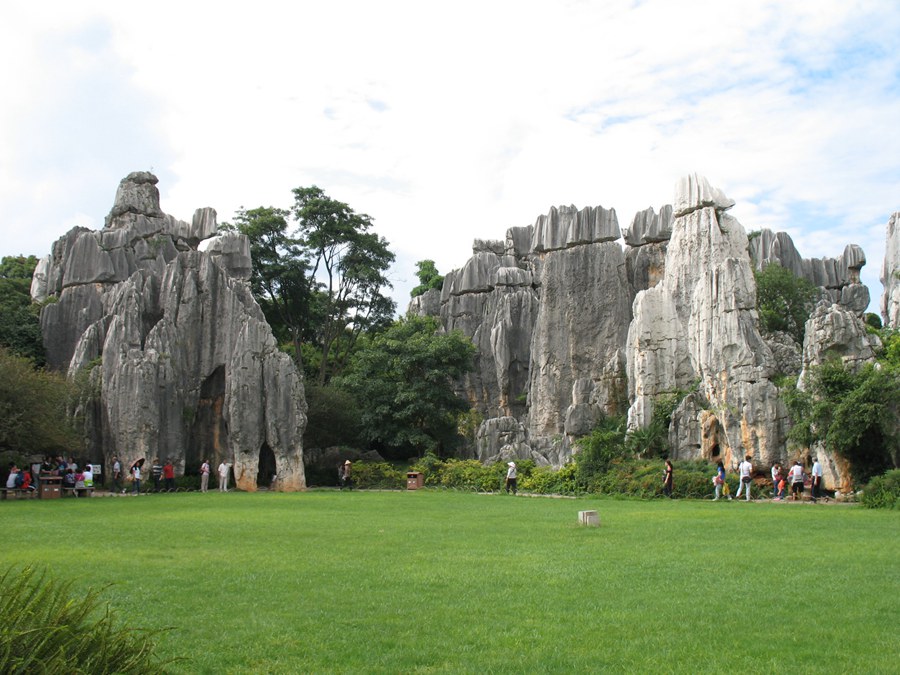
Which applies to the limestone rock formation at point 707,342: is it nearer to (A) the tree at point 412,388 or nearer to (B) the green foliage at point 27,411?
(A) the tree at point 412,388

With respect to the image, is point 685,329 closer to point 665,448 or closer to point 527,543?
point 665,448

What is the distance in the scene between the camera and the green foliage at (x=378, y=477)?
38781 millimetres

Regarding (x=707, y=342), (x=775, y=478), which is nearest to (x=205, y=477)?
(x=707, y=342)

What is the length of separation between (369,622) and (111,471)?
29.1 m

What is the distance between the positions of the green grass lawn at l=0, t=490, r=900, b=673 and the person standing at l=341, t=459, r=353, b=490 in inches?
772

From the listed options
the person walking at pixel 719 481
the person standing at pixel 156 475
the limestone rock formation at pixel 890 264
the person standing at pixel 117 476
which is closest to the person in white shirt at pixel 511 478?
the person walking at pixel 719 481

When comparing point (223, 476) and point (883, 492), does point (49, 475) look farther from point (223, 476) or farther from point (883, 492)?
point (883, 492)

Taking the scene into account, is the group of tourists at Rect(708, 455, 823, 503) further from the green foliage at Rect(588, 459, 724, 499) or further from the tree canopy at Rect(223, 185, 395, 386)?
the tree canopy at Rect(223, 185, 395, 386)

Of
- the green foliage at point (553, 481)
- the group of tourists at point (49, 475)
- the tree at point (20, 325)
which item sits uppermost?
the tree at point (20, 325)

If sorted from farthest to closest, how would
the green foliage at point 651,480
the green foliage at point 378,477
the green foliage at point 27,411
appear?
the green foliage at point 378,477 → the green foliage at point 651,480 → the green foliage at point 27,411

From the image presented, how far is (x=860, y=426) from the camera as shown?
79.1 feet

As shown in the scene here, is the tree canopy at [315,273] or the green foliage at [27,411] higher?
the tree canopy at [315,273]

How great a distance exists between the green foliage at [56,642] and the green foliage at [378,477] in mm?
33367

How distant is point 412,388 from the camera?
4341cm
